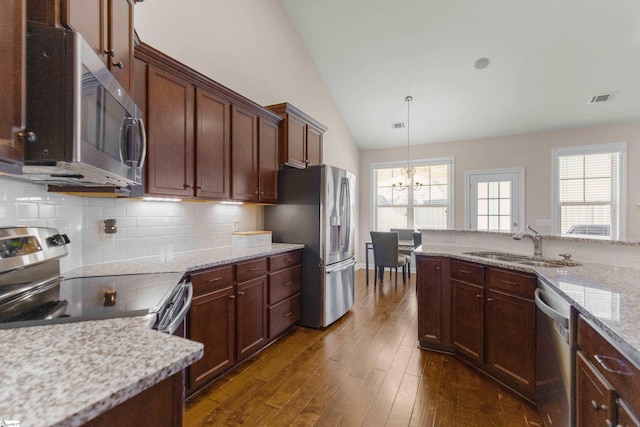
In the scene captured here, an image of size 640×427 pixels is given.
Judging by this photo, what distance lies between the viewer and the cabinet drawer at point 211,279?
189cm

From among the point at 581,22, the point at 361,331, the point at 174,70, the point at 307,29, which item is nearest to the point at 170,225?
the point at 174,70

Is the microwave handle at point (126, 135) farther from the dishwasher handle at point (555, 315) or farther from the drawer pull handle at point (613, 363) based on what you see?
the dishwasher handle at point (555, 315)

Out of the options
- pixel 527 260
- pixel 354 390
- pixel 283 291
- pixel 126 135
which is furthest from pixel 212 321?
pixel 527 260

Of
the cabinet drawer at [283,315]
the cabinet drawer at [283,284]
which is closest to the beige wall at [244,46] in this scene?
the cabinet drawer at [283,284]

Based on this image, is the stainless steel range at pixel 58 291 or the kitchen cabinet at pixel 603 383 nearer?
the kitchen cabinet at pixel 603 383

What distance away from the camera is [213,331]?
201 centimetres

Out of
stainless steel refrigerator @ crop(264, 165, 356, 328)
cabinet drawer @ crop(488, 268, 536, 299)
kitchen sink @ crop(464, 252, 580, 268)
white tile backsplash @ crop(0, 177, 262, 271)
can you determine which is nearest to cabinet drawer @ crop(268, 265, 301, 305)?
stainless steel refrigerator @ crop(264, 165, 356, 328)

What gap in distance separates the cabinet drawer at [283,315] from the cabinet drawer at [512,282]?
183cm

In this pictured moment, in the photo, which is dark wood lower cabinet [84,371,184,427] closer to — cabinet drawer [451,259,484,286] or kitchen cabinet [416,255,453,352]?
cabinet drawer [451,259,484,286]

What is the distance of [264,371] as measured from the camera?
7.38 ft

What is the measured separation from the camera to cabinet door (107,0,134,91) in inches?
51.1

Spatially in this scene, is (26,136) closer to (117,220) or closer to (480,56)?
(117,220)

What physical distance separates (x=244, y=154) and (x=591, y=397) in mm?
2790

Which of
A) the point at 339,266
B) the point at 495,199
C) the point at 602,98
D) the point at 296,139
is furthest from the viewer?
the point at 495,199
